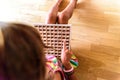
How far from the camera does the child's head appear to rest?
0.58 m

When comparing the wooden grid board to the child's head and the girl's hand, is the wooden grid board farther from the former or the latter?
the child's head

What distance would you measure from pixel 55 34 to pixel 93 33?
0.28 metres

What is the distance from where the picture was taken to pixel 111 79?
1244 mm

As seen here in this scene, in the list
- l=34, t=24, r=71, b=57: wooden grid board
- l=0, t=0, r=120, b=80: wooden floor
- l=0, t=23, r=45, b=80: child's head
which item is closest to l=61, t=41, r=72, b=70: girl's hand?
l=34, t=24, r=71, b=57: wooden grid board

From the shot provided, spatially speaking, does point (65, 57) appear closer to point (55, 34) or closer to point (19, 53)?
point (55, 34)

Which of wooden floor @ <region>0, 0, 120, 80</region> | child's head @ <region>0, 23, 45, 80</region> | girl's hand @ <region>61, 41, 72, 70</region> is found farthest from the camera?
wooden floor @ <region>0, 0, 120, 80</region>

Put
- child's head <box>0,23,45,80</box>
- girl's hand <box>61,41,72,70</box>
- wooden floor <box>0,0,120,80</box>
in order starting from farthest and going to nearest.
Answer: wooden floor <box>0,0,120,80</box> < girl's hand <box>61,41,72,70</box> < child's head <box>0,23,45,80</box>

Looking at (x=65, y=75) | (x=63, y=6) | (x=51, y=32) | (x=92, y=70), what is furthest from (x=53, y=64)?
(x=63, y=6)

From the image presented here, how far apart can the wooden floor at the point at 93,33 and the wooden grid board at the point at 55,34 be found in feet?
0.54

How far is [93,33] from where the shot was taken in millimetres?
1363

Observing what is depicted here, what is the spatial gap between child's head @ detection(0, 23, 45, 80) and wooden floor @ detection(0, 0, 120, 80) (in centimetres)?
70

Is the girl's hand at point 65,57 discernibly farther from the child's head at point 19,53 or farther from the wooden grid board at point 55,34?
the child's head at point 19,53

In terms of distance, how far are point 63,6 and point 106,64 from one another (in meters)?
0.49

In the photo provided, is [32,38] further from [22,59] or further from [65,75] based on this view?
[65,75]
